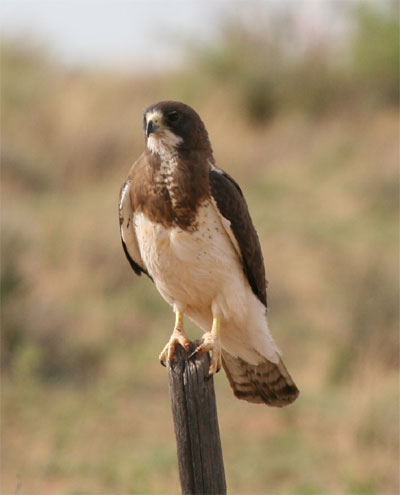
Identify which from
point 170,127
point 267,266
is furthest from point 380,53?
point 170,127

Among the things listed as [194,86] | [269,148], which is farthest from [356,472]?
[194,86]

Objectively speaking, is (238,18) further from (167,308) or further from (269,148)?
(167,308)

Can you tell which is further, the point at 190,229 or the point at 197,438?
the point at 190,229

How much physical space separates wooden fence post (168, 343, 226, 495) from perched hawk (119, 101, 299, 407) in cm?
24

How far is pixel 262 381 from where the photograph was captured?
4.28m

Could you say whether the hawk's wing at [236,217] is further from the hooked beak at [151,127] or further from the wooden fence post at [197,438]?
the wooden fence post at [197,438]

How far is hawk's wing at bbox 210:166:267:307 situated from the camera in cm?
387

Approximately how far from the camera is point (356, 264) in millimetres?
10625

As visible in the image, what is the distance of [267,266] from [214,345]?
8.02 meters

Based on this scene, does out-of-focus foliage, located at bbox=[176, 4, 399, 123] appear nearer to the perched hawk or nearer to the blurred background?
the blurred background

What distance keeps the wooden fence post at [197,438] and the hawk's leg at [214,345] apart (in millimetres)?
198

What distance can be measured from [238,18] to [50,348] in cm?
1442

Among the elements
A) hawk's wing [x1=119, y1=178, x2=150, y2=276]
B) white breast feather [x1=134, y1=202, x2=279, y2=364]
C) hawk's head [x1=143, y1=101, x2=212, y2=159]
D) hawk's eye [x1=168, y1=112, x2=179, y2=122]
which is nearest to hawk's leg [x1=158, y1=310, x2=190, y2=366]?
white breast feather [x1=134, y1=202, x2=279, y2=364]

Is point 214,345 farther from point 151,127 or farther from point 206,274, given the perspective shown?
point 151,127
